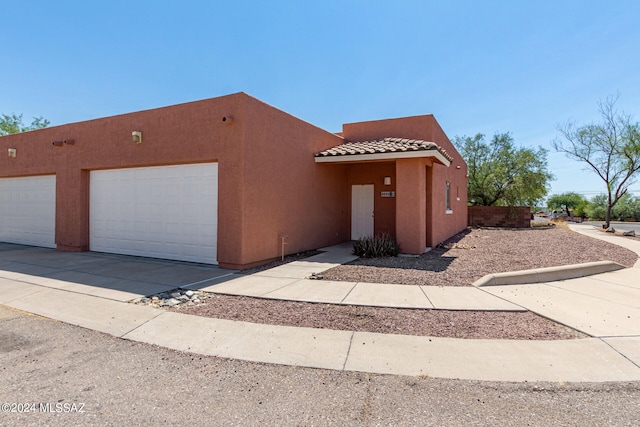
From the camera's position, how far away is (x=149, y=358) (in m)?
3.66

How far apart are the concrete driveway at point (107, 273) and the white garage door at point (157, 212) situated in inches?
17.3

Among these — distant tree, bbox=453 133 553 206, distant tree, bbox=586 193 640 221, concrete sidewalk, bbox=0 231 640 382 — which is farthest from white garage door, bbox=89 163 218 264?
distant tree, bbox=586 193 640 221

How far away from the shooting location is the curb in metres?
6.77

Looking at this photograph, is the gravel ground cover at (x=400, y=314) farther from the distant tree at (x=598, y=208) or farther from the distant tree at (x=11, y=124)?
the distant tree at (x=598, y=208)

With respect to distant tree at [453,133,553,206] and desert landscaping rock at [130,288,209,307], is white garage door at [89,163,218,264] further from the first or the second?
distant tree at [453,133,553,206]

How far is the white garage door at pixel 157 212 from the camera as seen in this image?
8844 mm

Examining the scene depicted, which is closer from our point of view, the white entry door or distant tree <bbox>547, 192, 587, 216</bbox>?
the white entry door

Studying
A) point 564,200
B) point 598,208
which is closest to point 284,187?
point 598,208

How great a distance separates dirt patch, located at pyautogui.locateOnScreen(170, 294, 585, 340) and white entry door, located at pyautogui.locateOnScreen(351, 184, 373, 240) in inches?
332

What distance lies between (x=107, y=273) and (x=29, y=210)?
8.58 metres

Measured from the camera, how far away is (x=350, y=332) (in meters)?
4.34

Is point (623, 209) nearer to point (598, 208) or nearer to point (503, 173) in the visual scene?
point (598, 208)

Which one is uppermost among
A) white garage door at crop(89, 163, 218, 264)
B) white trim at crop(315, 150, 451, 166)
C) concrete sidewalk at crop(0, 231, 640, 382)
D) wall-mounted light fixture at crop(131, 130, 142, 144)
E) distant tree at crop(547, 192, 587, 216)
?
distant tree at crop(547, 192, 587, 216)

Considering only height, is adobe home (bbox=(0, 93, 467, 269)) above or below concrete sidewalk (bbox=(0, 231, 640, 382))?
above
